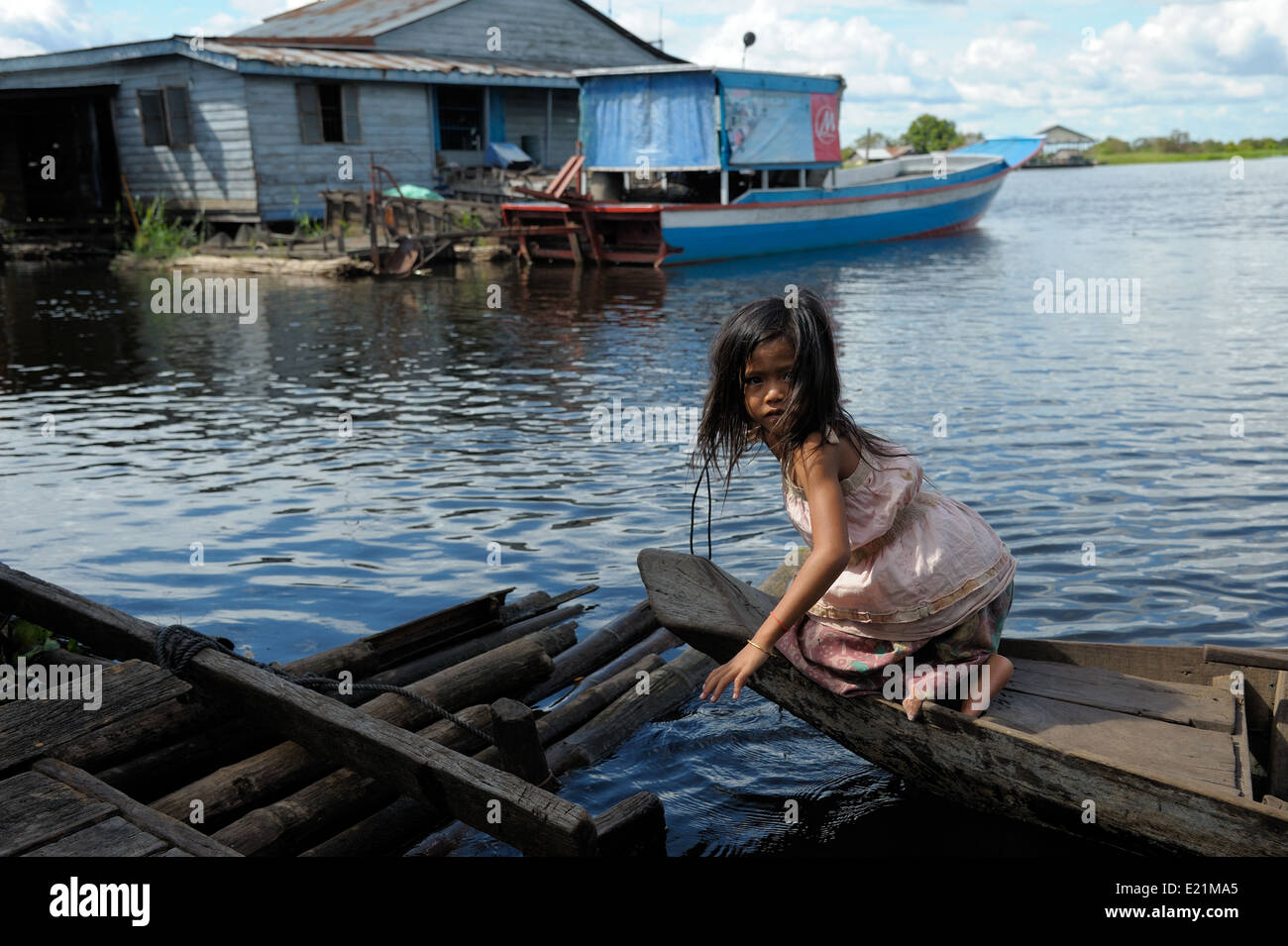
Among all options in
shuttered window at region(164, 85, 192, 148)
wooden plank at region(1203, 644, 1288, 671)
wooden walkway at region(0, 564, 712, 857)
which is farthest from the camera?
shuttered window at region(164, 85, 192, 148)

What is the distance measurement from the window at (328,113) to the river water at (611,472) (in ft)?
28.7

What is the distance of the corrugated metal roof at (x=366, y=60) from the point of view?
25.1 meters

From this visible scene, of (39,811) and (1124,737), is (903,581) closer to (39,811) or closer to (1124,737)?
(1124,737)

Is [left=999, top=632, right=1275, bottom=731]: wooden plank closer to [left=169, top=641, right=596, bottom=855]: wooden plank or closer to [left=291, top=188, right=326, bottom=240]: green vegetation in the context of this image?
[left=169, top=641, right=596, bottom=855]: wooden plank

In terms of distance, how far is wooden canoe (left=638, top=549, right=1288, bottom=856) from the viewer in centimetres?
346

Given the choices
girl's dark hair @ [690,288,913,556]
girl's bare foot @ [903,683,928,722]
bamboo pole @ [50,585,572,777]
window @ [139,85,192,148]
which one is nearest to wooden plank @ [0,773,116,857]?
bamboo pole @ [50,585,572,777]

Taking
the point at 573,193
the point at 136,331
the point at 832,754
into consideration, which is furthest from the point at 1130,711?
the point at 573,193

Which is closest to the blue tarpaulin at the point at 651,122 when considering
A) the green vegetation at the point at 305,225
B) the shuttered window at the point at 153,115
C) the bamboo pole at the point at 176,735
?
the green vegetation at the point at 305,225

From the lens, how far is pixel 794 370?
143 inches

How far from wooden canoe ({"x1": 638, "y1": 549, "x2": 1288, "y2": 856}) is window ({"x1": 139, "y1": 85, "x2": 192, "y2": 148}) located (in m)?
26.4

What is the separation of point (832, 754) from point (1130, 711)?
1.50m

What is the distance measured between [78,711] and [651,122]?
22757 mm

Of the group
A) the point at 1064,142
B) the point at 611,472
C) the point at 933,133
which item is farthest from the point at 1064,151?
the point at 611,472
